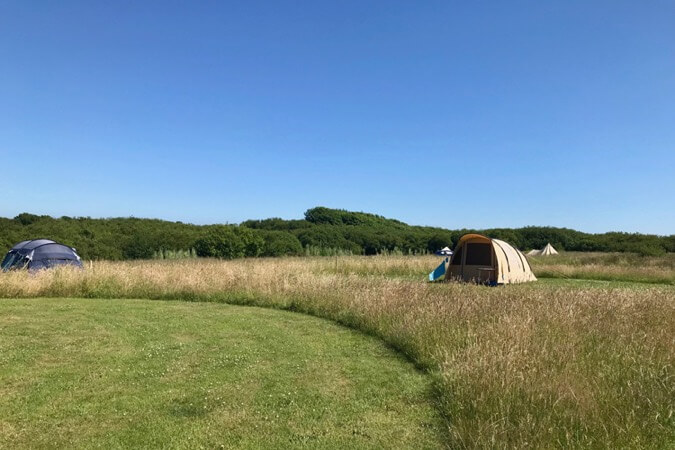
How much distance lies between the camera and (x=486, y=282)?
1762 centimetres

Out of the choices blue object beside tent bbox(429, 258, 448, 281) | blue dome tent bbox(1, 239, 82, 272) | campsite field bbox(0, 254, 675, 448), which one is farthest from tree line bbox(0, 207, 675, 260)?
campsite field bbox(0, 254, 675, 448)

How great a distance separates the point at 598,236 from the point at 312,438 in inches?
2115

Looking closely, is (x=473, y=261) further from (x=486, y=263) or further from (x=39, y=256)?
(x=39, y=256)

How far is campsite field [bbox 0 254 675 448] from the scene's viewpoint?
11.9 ft

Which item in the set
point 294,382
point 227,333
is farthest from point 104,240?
point 294,382

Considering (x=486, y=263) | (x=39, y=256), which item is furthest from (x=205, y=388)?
(x=486, y=263)

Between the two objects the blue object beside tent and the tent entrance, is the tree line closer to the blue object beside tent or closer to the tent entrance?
the blue object beside tent

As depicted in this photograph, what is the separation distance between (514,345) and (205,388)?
3468mm

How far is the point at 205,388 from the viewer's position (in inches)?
198

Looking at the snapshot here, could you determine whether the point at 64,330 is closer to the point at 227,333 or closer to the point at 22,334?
the point at 22,334

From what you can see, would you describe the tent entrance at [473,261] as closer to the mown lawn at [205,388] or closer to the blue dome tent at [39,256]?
the mown lawn at [205,388]

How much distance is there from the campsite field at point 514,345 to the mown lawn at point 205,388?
441 millimetres

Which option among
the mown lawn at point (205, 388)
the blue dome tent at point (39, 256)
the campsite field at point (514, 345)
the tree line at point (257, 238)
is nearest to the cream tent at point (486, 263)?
the campsite field at point (514, 345)

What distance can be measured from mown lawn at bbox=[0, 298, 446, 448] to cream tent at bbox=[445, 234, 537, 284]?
11301 mm
